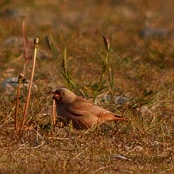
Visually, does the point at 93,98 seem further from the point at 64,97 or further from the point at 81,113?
the point at 81,113

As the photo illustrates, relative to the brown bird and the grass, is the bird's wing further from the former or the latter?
the grass

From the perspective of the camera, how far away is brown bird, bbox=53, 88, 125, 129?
4961 mm

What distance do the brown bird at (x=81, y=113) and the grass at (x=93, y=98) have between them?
3.2 inches

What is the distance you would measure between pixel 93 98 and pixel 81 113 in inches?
27.4

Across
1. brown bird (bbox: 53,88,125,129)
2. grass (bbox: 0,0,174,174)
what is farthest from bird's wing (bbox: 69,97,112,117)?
grass (bbox: 0,0,174,174)

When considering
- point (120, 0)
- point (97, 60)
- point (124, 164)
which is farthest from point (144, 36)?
point (124, 164)

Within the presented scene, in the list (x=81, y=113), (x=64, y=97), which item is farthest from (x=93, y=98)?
(x=81, y=113)

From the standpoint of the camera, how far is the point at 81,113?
16.3 feet

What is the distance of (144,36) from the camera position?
916 centimetres

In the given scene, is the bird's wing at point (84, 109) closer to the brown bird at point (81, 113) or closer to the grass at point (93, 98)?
the brown bird at point (81, 113)

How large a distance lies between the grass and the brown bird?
81 millimetres

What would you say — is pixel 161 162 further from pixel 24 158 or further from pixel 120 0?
pixel 120 0

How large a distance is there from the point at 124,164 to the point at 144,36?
491 centimetres

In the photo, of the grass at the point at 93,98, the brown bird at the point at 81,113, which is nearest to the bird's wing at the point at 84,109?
the brown bird at the point at 81,113
